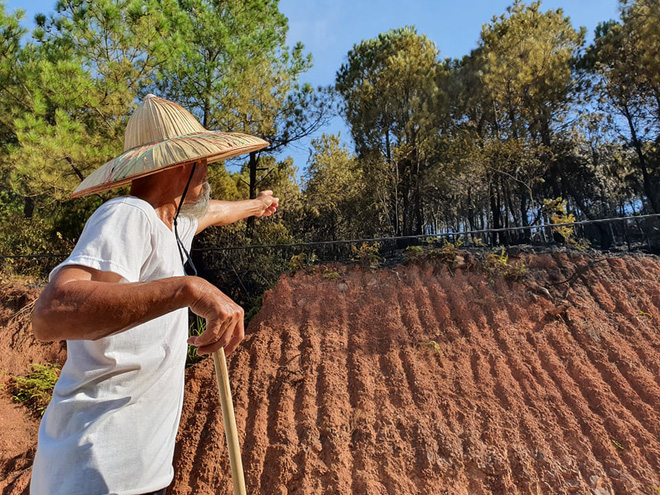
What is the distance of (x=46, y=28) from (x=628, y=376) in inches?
377

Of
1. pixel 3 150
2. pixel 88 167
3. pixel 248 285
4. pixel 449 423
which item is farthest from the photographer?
pixel 3 150

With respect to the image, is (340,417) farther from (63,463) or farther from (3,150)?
(3,150)

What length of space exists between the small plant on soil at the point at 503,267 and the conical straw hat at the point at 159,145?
386 centimetres

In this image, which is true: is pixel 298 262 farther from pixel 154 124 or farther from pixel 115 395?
pixel 115 395

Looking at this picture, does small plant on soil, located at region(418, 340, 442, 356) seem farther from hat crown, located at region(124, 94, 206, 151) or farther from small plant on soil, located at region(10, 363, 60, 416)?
small plant on soil, located at region(10, 363, 60, 416)

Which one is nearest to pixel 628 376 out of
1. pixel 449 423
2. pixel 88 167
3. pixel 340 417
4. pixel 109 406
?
pixel 449 423

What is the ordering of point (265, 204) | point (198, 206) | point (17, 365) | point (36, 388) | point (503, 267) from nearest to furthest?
point (198, 206) < point (265, 204) < point (36, 388) < point (17, 365) < point (503, 267)

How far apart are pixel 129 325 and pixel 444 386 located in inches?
128

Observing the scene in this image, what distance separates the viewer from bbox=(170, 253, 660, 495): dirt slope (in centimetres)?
312

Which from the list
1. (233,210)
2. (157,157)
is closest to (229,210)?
(233,210)

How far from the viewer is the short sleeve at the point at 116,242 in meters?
1.10

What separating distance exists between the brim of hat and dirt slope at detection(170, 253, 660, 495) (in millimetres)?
2527

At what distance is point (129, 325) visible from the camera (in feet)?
3.41

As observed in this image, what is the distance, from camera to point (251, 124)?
9250 mm
